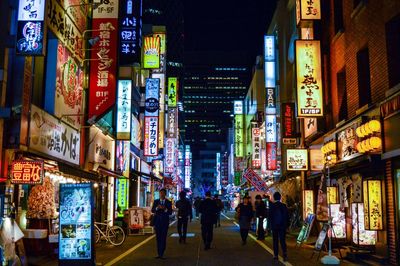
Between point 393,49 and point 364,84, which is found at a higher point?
point 393,49

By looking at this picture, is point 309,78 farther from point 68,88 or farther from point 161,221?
point 68,88

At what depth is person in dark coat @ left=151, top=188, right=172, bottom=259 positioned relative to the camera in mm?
14195

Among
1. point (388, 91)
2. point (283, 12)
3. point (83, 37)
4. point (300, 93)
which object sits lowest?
point (388, 91)

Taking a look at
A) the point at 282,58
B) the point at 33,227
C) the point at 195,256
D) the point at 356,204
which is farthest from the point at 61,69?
the point at 282,58

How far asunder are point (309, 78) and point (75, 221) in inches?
484

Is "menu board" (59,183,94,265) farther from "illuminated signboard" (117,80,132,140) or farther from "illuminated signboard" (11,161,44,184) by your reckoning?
"illuminated signboard" (117,80,132,140)

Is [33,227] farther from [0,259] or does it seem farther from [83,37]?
[83,37]

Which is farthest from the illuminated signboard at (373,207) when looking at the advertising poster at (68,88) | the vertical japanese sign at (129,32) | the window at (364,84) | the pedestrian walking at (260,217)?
the vertical japanese sign at (129,32)

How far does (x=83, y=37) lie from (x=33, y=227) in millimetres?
8357

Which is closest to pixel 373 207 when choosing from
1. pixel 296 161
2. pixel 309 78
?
pixel 309 78

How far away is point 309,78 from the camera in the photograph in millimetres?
20188

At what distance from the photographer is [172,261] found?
13430 mm

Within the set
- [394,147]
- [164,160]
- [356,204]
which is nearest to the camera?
[394,147]

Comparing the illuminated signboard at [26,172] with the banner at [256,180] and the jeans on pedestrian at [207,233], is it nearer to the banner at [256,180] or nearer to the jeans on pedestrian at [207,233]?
the jeans on pedestrian at [207,233]
